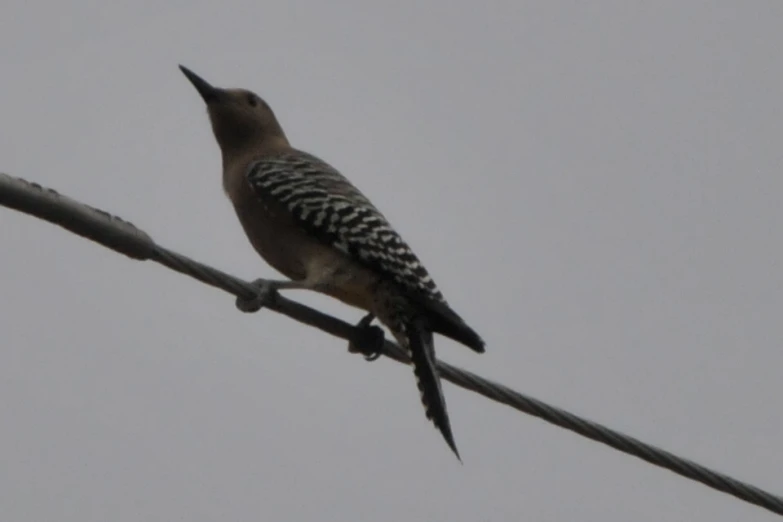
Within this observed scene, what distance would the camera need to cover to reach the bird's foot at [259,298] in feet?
21.9

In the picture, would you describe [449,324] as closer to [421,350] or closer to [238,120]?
[421,350]

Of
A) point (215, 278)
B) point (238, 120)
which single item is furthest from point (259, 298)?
point (238, 120)

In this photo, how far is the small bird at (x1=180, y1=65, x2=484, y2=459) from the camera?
736cm

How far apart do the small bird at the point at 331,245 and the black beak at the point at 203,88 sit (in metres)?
0.24

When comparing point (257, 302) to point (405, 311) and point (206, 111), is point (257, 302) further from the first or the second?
point (206, 111)

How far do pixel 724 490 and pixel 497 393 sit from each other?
0.99m

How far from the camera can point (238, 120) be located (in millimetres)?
10320

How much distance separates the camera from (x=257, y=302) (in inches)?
265

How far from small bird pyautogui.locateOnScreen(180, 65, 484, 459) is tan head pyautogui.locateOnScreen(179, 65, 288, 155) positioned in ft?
0.04

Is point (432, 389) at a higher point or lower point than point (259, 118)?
lower

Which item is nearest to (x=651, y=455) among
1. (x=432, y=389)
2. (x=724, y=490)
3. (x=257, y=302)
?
(x=724, y=490)

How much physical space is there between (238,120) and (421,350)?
350 centimetres

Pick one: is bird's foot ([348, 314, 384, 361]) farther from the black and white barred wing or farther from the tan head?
the tan head

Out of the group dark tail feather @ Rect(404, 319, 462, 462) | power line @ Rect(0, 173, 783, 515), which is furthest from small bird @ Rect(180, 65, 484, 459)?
power line @ Rect(0, 173, 783, 515)
